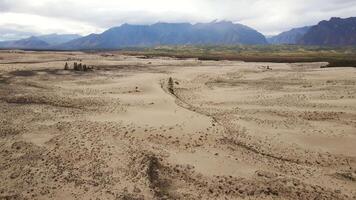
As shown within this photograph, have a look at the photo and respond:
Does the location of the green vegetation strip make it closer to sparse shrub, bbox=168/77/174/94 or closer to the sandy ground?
sparse shrub, bbox=168/77/174/94

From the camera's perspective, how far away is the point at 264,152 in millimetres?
16469

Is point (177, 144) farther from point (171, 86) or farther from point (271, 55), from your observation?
point (271, 55)

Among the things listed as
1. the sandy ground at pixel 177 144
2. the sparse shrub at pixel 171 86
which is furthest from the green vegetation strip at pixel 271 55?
the sandy ground at pixel 177 144

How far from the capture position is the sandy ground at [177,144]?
1325cm

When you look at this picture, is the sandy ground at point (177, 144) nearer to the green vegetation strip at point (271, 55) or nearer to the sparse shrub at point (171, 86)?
the sparse shrub at point (171, 86)

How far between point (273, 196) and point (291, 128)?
769cm

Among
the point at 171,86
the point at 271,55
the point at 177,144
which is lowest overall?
the point at 271,55

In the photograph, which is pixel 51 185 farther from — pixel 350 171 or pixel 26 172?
pixel 350 171

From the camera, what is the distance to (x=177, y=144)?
17359mm

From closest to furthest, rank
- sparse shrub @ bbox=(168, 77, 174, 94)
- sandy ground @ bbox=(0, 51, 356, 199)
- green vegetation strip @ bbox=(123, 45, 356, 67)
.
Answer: sandy ground @ bbox=(0, 51, 356, 199)
sparse shrub @ bbox=(168, 77, 174, 94)
green vegetation strip @ bbox=(123, 45, 356, 67)

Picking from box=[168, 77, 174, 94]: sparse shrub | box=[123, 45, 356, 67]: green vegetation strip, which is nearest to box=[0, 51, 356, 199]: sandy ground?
box=[168, 77, 174, 94]: sparse shrub

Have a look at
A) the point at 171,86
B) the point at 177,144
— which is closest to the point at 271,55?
the point at 171,86

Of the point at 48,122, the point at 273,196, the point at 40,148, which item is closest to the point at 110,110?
the point at 48,122

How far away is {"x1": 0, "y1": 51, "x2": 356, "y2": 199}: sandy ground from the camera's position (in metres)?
13.2
